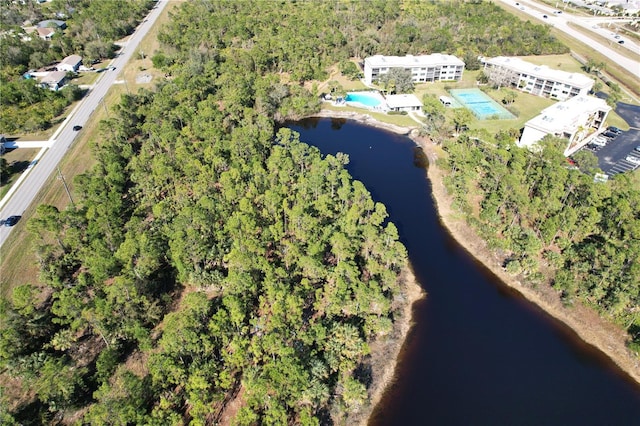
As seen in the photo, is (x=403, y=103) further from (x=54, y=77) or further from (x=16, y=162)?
(x=54, y=77)

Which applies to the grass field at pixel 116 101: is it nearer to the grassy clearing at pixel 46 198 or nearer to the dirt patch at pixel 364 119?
the grassy clearing at pixel 46 198

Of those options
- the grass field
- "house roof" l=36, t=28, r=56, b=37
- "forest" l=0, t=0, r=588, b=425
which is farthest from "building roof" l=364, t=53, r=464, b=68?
"house roof" l=36, t=28, r=56, b=37

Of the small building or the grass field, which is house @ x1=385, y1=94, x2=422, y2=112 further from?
the small building

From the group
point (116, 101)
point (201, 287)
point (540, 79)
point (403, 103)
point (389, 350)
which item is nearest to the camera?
point (389, 350)

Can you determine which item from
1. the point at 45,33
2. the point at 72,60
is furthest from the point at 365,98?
the point at 45,33

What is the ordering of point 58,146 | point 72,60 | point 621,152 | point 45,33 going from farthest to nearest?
point 45,33, point 72,60, point 58,146, point 621,152

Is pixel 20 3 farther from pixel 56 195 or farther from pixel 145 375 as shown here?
pixel 145 375
